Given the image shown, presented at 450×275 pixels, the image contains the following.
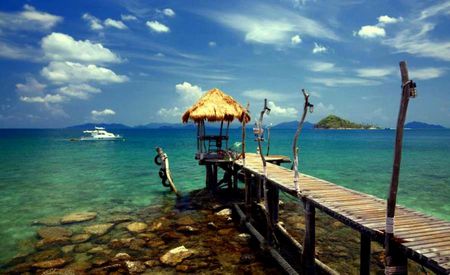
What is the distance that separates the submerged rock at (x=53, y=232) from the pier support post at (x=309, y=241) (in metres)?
9.76

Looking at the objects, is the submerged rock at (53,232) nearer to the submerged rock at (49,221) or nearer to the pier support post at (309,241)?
the submerged rock at (49,221)

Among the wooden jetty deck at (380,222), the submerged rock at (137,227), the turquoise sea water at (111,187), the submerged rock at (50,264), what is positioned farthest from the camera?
the turquoise sea water at (111,187)

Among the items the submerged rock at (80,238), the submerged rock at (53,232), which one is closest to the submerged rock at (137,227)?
the submerged rock at (80,238)

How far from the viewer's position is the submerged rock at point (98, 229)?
44.2ft

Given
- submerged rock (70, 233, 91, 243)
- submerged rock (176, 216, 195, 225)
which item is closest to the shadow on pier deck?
submerged rock (176, 216, 195, 225)

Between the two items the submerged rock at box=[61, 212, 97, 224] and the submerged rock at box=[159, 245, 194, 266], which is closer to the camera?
the submerged rock at box=[159, 245, 194, 266]

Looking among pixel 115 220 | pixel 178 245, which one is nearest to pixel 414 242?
pixel 178 245

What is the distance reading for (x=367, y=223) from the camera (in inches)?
257

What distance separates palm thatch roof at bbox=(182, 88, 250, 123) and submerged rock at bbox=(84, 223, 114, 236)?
7.35 meters

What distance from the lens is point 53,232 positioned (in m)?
13.5

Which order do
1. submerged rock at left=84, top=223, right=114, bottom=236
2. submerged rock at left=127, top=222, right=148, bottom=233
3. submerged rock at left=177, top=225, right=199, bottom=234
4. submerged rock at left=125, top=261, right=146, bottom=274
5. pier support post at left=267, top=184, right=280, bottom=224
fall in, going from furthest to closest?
1. submerged rock at left=127, top=222, right=148, bottom=233
2. submerged rock at left=84, top=223, right=114, bottom=236
3. submerged rock at left=177, top=225, right=199, bottom=234
4. pier support post at left=267, top=184, right=280, bottom=224
5. submerged rock at left=125, top=261, right=146, bottom=274

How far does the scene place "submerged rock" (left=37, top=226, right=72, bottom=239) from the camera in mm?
13156

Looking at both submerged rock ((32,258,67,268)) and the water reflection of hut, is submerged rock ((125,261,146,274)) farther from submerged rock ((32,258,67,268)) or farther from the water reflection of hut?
the water reflection of hut

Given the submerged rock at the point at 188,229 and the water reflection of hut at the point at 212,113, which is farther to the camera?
the water reflection of hut at the point at 212,113
